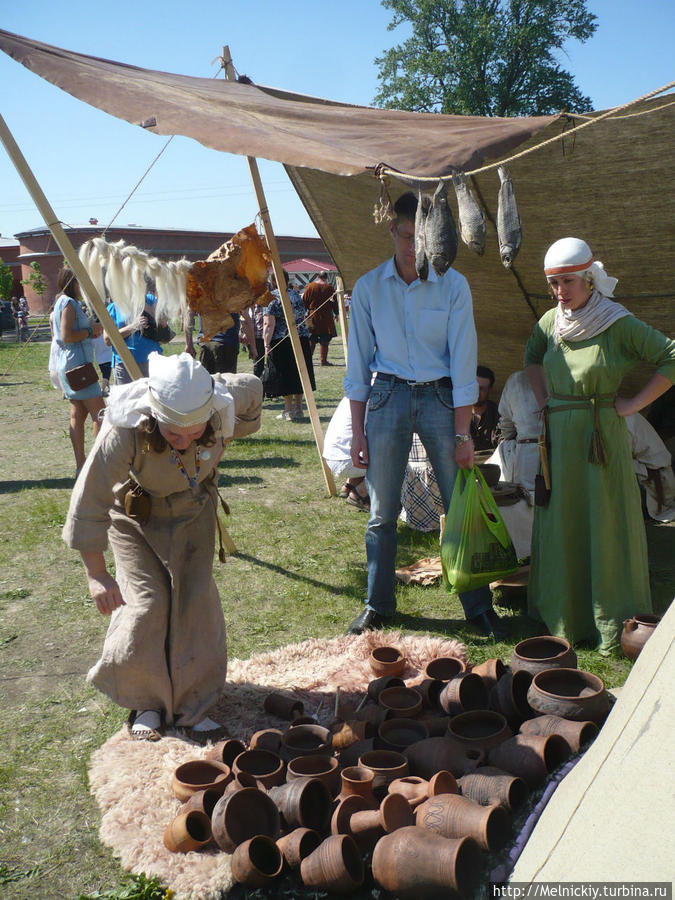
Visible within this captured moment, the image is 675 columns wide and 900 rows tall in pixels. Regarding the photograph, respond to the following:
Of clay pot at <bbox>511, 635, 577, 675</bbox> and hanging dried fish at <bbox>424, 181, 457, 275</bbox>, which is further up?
hanging dried fish at <bbox>424, 181, 457, 275</bbox>

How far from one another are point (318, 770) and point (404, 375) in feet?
6.02

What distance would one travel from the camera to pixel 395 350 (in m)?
3.73

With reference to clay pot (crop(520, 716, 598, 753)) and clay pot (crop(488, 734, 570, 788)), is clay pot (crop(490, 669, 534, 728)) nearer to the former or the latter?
clay pot (crop(520, 716, 598, 753))

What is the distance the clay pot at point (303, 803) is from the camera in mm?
2414

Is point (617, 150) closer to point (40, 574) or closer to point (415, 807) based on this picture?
point (415, 807)

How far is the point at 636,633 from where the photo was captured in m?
3.37

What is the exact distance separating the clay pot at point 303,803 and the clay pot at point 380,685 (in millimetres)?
687

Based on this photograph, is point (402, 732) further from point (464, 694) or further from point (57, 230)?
point (57, 230)

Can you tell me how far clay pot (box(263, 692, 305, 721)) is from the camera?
10.5ft

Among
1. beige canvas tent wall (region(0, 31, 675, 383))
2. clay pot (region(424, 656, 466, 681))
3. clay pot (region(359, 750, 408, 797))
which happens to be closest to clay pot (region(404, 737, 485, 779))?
clay pot (region(359, 750, 408, 797))

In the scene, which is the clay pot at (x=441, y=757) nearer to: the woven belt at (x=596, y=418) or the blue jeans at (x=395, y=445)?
the blue jeans at (x=395, y=445)

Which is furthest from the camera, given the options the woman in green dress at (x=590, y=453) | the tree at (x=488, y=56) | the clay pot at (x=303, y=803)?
the tree at (x=488, y=56)

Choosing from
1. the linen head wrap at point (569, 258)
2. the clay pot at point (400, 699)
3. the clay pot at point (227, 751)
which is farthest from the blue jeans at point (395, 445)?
the clay pot at point (227, 751)

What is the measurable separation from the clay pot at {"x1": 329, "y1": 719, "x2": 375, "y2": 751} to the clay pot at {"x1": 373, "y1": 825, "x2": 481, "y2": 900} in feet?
2.24
